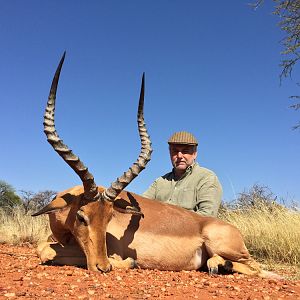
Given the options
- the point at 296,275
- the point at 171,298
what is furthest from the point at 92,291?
the point at 296,275

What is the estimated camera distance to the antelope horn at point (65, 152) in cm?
523

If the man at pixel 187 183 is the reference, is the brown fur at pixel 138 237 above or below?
below

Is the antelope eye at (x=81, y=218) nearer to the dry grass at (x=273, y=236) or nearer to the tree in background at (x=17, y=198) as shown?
the dry grass at (x=273, y=236)

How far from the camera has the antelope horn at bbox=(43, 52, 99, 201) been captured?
17.2ft

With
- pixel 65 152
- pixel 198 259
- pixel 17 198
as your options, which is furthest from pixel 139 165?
pixel 17 198

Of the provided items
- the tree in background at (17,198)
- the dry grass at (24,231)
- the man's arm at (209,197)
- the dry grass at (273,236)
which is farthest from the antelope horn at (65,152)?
the tree in background at (17,198)

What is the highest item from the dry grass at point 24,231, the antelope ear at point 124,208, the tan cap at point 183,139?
the tan cap at point 183,139

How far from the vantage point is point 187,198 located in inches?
299

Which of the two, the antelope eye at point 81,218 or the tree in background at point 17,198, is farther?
the tree in background at point 17,198

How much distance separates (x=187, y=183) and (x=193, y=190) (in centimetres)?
19

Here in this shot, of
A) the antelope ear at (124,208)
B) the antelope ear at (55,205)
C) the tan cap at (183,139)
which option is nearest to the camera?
the antelope ear at (55,205)

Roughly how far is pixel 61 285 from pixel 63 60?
2.43 meters

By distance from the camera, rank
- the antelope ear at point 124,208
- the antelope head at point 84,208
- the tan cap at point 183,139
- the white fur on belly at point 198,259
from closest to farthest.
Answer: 1. the antelope head at point 84,208
2. the antelope ear at point 124,208
3. the white fur on belly at point 198,259
4. the tan cap at point 183,139

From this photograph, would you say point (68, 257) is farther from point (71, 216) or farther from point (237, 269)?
point (237, 269)
